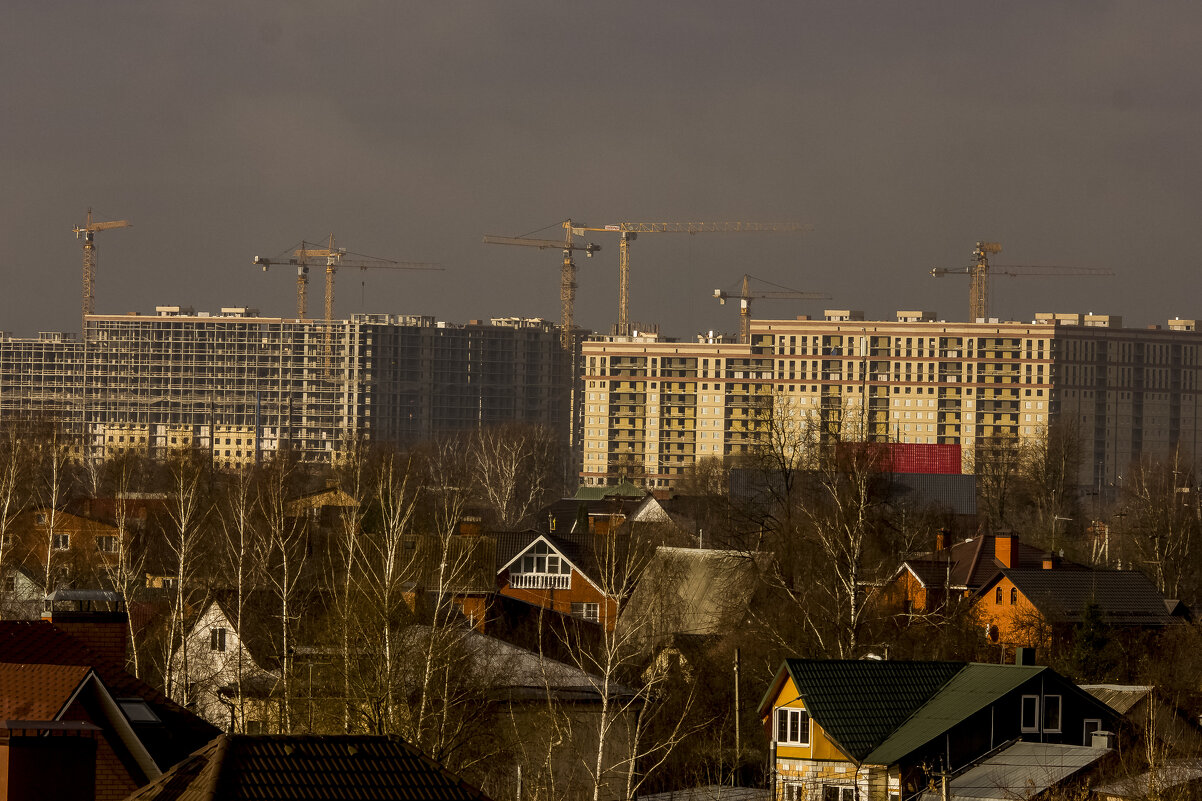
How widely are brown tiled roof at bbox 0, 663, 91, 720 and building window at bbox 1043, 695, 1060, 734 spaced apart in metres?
18.9

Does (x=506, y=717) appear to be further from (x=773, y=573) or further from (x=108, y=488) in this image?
(x=108, y=488)

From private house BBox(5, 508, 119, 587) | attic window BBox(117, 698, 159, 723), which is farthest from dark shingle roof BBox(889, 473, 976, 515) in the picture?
attic window BBox(117, 698, 159, 723)

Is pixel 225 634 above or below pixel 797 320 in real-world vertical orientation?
below

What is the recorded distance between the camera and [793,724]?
1225 inches

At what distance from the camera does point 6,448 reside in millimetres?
76312

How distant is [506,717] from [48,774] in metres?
18.5

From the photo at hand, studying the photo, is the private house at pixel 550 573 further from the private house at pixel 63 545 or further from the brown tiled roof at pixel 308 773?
the brown tiled roof at pixel 308 773

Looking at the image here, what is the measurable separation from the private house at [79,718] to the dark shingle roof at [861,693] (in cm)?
1321

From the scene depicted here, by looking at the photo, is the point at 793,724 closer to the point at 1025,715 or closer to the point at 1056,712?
the point at 1025,715

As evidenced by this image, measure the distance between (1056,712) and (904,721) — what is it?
272cm

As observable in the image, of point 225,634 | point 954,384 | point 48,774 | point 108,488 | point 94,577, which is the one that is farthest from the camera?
point 954,384

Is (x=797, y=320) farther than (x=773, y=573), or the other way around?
(x=797, y=320)

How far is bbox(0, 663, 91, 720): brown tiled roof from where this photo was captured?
15.4m

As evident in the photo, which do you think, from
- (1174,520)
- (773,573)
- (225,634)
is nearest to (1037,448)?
(1174,520)
